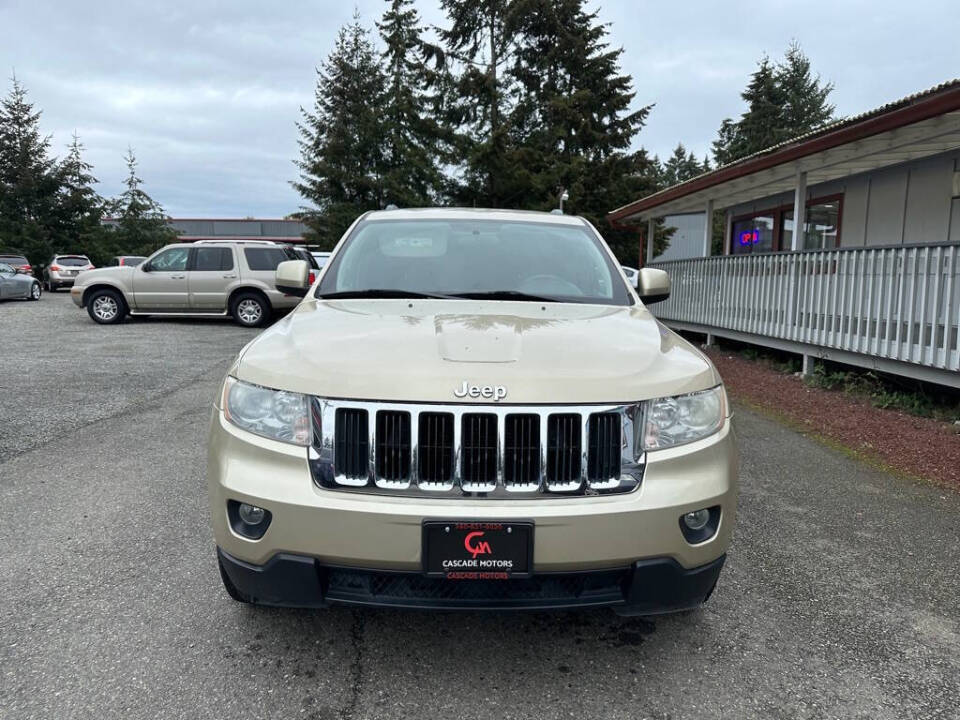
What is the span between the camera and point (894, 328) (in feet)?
24.6

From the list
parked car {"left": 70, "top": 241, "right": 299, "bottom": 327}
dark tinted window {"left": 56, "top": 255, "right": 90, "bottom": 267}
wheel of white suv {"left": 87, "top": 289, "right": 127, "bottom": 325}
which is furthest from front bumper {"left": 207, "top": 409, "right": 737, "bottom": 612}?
dark tinted window {"left": 56, "top": 255, "right": 90, "bottom": 267}

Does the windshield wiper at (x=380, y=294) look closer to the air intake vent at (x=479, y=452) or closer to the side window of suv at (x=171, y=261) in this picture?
the air intake vent at (x=479, y=452)

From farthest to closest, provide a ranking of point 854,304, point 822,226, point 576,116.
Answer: point 576,116 → point 822,226 → point 854,304

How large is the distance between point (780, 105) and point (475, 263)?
159 feet

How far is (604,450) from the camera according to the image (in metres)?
2.20

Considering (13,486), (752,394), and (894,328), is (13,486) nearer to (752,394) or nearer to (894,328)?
(752,394)

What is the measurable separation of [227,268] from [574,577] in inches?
582

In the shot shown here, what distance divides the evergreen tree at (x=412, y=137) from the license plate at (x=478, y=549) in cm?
2609

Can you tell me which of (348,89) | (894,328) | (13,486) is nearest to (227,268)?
(13,486)

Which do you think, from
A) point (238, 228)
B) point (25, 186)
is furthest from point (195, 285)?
point (238, 228)

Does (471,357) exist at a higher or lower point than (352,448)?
higher

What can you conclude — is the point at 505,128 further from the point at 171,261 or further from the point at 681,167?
the point at 681,167

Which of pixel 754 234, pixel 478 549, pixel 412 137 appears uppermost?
pixel 412 137

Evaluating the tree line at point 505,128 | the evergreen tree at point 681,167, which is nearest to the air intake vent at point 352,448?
the tree line at point 505,128
